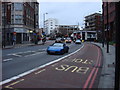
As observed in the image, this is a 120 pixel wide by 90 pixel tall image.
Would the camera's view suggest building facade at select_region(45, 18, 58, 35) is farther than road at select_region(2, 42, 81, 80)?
Yes

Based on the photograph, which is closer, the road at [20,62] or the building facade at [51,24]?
the road at [20,62]

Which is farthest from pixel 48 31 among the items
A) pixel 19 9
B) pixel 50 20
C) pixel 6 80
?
pixel 6 80

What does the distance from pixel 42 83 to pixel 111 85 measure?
9.23 ft

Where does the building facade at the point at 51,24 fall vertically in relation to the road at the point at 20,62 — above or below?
above

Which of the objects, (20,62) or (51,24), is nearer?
(20,62)

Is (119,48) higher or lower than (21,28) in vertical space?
lower

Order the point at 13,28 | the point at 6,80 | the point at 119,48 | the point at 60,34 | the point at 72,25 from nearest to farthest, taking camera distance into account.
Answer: the point at 119,48 → the point at 6,80 → the point at 13,28 → the point at 60,34 → the point at 72,25

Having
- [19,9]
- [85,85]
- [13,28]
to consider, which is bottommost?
[85,85]

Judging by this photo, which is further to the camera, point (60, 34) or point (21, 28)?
point (60, 34)

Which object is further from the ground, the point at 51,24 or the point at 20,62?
the point at 51,24

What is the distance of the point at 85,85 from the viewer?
A: 800 centimetres

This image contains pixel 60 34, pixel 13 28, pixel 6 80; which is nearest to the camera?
pixel 6 80

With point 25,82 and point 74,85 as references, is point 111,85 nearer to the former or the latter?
point 74,85

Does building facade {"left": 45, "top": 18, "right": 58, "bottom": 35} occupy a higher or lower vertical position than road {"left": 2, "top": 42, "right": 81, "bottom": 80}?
higher
